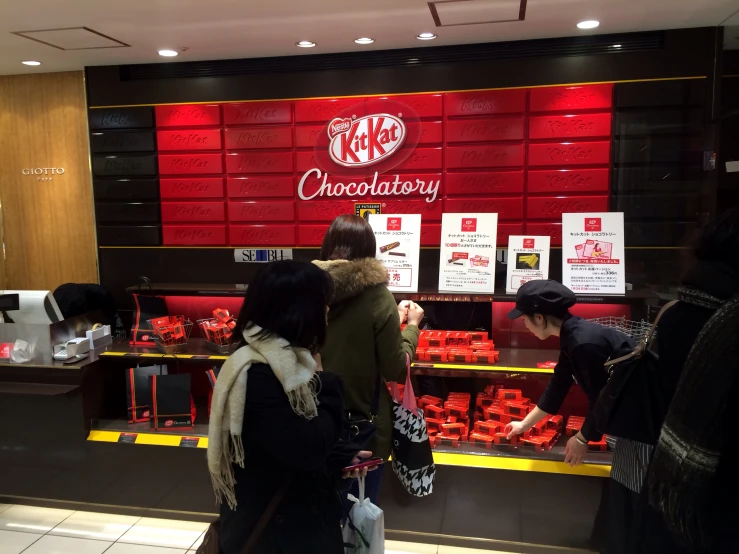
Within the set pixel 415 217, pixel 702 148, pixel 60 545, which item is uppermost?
pixel 702 148

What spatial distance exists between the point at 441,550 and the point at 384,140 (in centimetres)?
276

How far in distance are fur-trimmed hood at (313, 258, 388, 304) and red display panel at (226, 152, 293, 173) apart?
7.82 ft

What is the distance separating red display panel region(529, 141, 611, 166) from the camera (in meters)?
4.02

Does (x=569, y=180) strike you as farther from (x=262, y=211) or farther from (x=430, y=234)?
(x=262, y=211)

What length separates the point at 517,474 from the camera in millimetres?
3096

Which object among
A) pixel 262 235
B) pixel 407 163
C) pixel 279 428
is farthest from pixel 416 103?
pixel 279 428

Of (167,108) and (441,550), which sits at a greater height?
(167,108)

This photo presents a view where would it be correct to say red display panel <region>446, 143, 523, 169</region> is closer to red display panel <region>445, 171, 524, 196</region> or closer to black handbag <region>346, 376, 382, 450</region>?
red display panel <region>445, 171, 524, 196</region>

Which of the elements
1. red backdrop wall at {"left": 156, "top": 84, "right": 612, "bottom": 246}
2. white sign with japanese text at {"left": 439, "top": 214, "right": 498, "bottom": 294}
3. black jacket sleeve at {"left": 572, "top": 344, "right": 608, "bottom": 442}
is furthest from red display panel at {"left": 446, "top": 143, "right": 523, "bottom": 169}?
black jacket sleeve at {"left": 572, "top": 344, "right": 608, "bottom": 442}

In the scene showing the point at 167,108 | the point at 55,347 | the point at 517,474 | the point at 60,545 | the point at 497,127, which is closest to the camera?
the point at 517,474

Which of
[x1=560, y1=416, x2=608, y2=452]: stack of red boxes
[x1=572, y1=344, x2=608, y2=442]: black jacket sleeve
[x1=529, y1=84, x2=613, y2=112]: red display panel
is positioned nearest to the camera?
[x1=572, y1=344, x2=608, y2=442]: black jacket sleeve

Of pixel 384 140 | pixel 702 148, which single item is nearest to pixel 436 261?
pixel 384 140

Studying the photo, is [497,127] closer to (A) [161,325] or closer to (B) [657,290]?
(B) [657,290]

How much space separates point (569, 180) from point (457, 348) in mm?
1552
